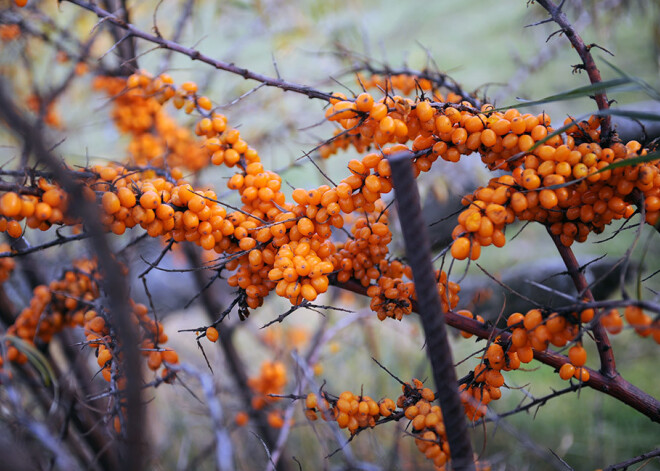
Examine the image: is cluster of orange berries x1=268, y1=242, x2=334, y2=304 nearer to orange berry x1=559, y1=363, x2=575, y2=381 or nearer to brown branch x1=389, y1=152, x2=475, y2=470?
brown branch x1=389, y1=152, x2=475, y2=470

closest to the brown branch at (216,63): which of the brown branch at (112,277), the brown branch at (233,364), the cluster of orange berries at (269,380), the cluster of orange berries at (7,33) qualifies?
the brown branch at (112,277)

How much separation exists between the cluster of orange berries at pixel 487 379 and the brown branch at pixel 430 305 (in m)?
0.09

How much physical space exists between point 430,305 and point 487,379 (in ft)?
0.60

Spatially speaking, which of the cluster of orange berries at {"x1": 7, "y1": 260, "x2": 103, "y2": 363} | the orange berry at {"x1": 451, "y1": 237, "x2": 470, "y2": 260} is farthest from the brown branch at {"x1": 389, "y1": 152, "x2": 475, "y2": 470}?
the cluster of orange berries at {"x1": 7, "y1": 260, "x2": 103, "y2": 363}

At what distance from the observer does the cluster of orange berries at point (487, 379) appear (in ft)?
1.92

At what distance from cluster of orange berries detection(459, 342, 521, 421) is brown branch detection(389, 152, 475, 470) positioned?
9 centimetres

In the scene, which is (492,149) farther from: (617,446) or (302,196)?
(617,446)

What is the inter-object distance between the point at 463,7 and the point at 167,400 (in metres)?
4.71

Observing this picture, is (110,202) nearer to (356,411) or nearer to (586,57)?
(356,411)

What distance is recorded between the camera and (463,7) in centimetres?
495

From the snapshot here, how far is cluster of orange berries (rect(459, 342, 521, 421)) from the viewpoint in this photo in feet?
1.92

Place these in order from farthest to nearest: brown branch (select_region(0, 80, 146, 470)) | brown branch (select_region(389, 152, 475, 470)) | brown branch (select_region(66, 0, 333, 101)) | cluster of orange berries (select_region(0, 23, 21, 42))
Answer: cluster of orange berries (select_region(0, 23, 21, 42)) → brown branch (select_region(66, 0, 333, 101)) → brown branch (select_region(389, 152, 475, 470)) → brown branch (select_region(0, 80, 146, 470))

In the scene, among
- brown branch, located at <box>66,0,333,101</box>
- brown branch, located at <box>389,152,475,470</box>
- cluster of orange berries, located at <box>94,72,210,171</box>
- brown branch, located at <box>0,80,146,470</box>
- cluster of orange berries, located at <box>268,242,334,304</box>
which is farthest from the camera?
cluster of orange berries, located at <box>94,72,210,171</box>

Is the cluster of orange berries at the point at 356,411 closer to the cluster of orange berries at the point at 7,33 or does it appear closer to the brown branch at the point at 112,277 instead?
the brown branch at the point at 112,277
